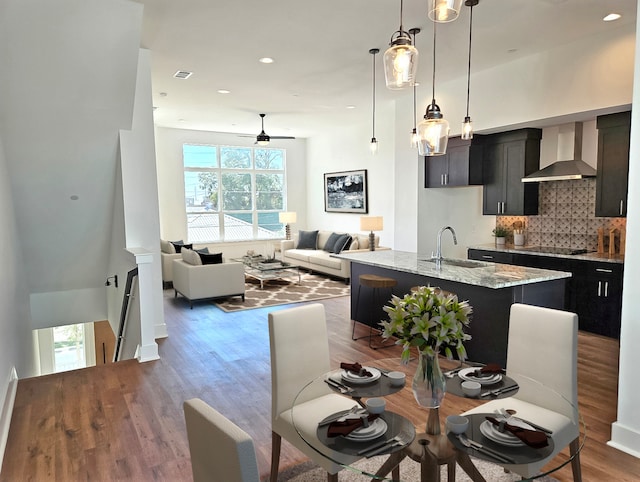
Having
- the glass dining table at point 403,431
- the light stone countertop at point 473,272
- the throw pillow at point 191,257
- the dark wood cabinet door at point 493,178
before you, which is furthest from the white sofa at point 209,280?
the glass dining table at point 403,431

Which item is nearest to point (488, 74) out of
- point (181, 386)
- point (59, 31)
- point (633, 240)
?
point (633, 240)

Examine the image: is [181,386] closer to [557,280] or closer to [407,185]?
[557,280]

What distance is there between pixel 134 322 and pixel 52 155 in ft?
6.53

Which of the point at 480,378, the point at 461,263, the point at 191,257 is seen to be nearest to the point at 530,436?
the point at 480,378

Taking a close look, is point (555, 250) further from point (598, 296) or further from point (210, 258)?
point (210, 258)

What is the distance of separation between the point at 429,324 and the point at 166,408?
2.48 meters

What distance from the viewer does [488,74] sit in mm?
5469

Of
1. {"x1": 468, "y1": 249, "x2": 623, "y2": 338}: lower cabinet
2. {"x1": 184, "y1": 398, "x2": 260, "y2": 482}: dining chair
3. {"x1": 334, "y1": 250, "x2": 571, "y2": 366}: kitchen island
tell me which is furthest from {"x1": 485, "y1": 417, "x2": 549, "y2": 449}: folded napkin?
{"x1": 468, "y1": 249, "x2": 623, "y2": 338}: lower cabinet

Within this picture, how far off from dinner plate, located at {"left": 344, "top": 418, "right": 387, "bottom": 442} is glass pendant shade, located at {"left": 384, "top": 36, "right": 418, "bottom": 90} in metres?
1.84

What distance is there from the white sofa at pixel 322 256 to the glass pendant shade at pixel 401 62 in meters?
5.37

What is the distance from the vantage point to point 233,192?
10.7 meters

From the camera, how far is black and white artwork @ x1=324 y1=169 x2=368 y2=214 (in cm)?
940

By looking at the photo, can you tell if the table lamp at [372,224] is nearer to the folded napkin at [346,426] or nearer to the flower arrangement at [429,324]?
the flower arrangement at [429,324]

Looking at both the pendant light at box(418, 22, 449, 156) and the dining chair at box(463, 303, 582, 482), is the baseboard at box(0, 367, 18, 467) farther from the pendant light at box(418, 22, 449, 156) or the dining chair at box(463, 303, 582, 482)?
the pendant light at box(418, 22, 449, 156)
